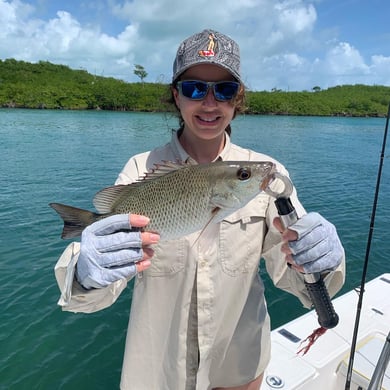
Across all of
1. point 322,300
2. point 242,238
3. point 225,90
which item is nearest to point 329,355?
point 322,300

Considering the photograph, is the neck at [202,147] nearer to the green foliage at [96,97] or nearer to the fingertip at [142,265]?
the fingertip at [142,265]

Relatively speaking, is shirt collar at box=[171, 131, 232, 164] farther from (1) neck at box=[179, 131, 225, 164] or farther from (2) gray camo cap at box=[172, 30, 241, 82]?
(2) gray camo cap at box=[172, 30, 241, 82]

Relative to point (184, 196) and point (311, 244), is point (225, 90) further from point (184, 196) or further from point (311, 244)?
point (311, 244)

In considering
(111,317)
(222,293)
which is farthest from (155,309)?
(111,317)

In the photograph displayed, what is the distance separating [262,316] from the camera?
220cm

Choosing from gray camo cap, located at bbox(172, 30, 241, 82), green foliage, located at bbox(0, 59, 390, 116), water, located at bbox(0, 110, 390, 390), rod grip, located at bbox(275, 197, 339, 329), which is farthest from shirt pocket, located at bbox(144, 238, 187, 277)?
green foliage, located at bbox(0, 59, 390, 116)

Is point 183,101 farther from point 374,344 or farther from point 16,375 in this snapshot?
point 16,375

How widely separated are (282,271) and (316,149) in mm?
24274

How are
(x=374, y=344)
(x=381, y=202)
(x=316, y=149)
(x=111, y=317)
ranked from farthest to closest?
(x=316, y=149) → (x=381, y=202) → (x=111, y=317) → (x=374, y=344)

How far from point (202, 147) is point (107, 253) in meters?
0.90

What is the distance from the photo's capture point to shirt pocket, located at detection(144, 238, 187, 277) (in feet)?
6.33

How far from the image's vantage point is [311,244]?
163 centimetres

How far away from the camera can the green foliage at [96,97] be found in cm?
6631

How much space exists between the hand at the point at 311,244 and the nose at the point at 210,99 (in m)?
0.73
